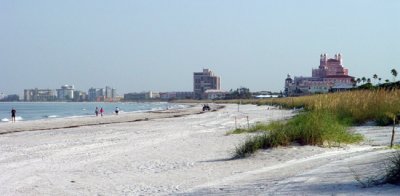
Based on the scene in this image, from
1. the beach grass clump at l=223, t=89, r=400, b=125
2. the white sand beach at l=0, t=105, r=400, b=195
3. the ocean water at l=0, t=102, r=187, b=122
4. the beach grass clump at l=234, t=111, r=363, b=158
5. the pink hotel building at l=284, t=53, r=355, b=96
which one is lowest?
the ocean water at l=0, t=102, r=187, b=122

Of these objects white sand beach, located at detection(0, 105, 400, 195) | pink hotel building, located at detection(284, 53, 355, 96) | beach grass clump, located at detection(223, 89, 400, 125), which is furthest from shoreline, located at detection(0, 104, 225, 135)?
pink hotel building, located at detection(284, 53, 355, 96)

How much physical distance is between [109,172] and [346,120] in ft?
31.9

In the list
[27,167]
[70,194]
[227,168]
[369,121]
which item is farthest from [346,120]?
[70,194]

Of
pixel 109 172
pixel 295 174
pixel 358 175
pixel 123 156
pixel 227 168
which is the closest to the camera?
pixel 358 175

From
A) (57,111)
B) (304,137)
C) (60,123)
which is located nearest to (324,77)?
(57,111)

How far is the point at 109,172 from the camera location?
11250mm

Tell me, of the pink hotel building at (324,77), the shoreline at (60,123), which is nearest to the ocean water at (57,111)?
the shoreline at (60,123)

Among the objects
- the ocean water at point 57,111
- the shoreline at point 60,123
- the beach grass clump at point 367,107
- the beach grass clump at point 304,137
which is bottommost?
the ocean water at point 57,111

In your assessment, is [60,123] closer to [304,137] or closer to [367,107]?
[367,107]

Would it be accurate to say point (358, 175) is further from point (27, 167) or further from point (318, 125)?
point (27, 167)

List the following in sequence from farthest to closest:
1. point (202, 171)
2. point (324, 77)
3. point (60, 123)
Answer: point (324, 77), point (60, 123), point (202, 171)

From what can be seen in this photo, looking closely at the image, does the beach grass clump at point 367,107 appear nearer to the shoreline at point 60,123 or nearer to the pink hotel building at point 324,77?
the shoreline at point 60,123

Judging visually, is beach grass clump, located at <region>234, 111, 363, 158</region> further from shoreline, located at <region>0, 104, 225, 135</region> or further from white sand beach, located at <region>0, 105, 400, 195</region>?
shoreline, located at <region>0, 104, 225, 135</region>

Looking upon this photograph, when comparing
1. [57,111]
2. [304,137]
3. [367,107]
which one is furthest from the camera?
[57,111]
